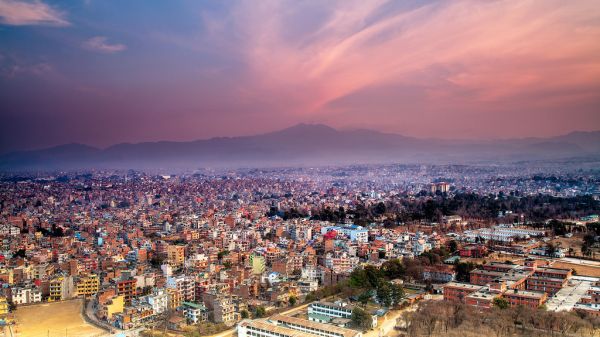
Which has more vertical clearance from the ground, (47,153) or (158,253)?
(47,153)

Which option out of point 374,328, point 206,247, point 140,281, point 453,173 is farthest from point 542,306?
point 453,173

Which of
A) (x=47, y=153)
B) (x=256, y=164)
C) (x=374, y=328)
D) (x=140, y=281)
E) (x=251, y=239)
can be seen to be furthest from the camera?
(x=256, y=164)

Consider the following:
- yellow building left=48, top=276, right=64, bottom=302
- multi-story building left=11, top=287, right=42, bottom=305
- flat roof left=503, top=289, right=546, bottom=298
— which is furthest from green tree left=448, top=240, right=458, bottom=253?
multi-story building left=11, top=287, right=42, bottom=305

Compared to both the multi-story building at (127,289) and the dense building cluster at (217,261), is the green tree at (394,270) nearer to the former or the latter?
the dense building cluster at (217,261)

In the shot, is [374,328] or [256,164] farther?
[256,164]

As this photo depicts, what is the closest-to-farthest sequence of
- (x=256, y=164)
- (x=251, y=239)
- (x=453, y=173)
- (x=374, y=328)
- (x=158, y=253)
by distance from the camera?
(x=374, y=328)
(x=158, y=253)
(x=251, y=239)
(x=453, y=173)
(x=256, y=164)

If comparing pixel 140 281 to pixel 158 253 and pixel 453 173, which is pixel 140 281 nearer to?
pixel 158 253
